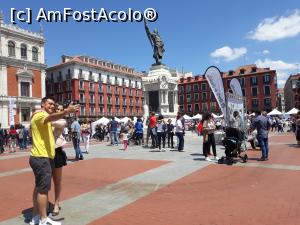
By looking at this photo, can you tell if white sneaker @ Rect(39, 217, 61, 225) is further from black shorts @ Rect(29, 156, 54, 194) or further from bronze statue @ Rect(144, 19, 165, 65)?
bronze statue @ Rect(144, 19, 165, 65)

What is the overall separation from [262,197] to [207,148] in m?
5.37

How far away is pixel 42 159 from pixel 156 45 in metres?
20.9

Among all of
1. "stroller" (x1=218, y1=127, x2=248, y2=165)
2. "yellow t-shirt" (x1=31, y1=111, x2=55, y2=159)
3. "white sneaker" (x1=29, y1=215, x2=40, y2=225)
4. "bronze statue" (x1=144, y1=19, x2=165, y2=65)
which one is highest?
"bronze statue" (x1=144, y1=19, x2=165, y2=65)

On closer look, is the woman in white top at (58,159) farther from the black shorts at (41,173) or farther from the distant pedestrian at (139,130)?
the distant pedestrian at (139,130)

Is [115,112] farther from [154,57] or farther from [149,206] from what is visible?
[149,206]

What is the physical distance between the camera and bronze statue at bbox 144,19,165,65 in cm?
2498

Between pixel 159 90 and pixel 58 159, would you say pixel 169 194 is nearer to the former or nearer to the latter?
pixel 58 159

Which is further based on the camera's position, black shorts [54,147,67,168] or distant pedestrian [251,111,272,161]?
distant pedestrian [251,111,272,161]

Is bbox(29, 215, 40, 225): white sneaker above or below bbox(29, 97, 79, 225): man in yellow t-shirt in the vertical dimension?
below

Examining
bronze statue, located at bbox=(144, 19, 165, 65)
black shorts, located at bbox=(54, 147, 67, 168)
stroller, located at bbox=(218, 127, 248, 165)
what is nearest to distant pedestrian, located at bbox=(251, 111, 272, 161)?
stroller, located at bbox=(218, 127, 248, 165)

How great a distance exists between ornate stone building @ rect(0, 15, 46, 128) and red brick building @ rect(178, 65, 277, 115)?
35.2 meters

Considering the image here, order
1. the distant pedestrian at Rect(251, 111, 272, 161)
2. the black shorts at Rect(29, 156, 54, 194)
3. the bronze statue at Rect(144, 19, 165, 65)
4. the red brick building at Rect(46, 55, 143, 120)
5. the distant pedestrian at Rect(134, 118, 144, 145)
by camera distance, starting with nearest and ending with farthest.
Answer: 1. the black shorts at Rect(29, 156, 54, 194)
2. the distant pedestrian at Rect(251, 111, 272, 161)
3. the distant pedestrian at Rect(134, 118, 144, 145)
4. the bronze statue at Rect(144, 19, 165, 65)
5. the red brick building at Rect(46, 55, 143, 120)

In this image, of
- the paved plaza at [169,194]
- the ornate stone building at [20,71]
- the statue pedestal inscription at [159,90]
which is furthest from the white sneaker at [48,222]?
the ornate stone building at [20,71]

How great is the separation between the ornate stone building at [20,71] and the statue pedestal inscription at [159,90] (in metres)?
28.0
